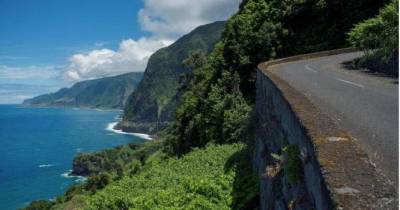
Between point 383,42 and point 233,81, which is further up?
point 383,42

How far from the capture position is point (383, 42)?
18922 millimetres

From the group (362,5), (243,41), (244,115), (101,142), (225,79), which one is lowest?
(101,142)

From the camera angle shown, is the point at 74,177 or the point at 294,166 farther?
the point at 74,177

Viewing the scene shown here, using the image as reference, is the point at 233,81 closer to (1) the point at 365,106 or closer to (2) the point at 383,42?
(2) the point at 383,42

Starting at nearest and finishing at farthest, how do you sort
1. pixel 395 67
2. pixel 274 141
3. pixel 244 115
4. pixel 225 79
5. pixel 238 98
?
pixel 274 141, pixel 395 67, pixel 244 115, pixel 238 98, pixel 225 79

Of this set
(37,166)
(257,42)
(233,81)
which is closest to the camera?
(233,81)

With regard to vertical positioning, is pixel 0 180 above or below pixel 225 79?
below

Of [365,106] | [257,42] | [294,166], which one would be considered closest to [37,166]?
[257,42]

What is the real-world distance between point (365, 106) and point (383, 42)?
856cm

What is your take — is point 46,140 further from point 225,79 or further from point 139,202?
point 139,202

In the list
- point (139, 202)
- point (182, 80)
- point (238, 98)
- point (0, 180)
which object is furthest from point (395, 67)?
point (0, 180)

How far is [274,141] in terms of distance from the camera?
992cm

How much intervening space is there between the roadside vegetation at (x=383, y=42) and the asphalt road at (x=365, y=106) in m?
0.73

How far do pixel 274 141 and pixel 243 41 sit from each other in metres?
26.9
